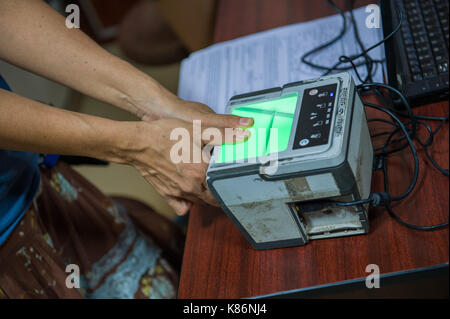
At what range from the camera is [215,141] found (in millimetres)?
661

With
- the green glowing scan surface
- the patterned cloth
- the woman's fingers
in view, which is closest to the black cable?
the green glowing scan surface

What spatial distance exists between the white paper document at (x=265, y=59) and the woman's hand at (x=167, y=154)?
0.20 metres

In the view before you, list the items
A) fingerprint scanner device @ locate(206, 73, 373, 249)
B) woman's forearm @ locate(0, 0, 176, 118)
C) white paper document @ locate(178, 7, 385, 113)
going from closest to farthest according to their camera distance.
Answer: fingerprint scanner device @ locate(206, 73, 373, 249), woman's forearm @ locate(0, 0, 176, 118), white paper document @ locate(178, 7, 385, 113)

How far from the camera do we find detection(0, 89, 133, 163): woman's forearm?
68 centimetres

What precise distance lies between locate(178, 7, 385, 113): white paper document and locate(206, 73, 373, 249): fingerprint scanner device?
0.79ft

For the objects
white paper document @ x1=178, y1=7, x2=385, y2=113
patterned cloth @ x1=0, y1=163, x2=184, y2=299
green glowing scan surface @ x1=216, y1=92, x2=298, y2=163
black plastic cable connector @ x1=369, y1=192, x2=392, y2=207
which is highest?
green glowing scan surface @ x1=216, y1=92, x2=298, y2=163

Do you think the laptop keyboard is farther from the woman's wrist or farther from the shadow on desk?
the woman's wrist

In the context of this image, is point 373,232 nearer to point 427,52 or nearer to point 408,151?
point 408,151

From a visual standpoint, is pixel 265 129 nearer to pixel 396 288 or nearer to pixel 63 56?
pixel 396 288

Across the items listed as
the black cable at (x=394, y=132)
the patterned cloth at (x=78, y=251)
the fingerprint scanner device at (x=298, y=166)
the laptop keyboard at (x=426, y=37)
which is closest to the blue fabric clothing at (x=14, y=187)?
the patterned cloth at (x=78, y=251)

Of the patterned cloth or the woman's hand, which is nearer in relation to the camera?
the woman's hand

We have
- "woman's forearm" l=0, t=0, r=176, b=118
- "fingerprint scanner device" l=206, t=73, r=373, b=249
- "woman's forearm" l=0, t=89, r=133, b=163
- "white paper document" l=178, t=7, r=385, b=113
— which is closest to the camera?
"fingerprint scanner device" l=206, t=73, r=373, b=249

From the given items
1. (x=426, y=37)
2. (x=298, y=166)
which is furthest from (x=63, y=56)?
(x=426, y=37)

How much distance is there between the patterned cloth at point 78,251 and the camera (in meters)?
0.84
